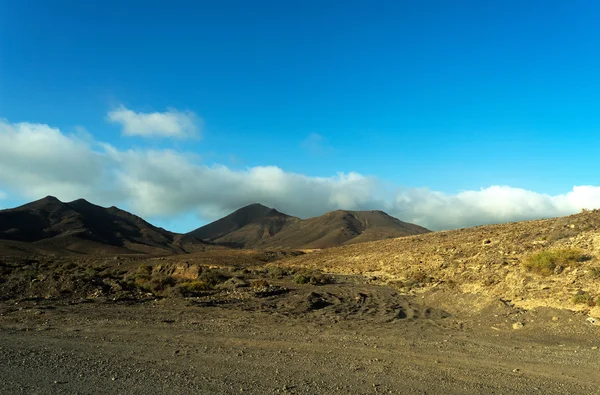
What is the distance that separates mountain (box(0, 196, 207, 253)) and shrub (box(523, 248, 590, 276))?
87.6m

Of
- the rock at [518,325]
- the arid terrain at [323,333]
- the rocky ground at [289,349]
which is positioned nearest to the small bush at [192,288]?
the arid terrain at [323,333]

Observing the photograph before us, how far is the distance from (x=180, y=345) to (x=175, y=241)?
152521 millimetres

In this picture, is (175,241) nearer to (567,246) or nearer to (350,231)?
(350,231)

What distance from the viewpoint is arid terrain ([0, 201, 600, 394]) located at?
7867mm

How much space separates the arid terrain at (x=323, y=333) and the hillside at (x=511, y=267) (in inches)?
5.0

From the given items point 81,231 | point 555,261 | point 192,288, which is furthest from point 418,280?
point 81,231

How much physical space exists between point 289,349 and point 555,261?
16463mm

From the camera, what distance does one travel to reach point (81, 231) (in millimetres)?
118938

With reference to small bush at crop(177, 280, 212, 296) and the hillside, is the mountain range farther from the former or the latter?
the hillside

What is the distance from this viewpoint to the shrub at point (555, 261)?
20484 mm

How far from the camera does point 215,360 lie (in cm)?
924

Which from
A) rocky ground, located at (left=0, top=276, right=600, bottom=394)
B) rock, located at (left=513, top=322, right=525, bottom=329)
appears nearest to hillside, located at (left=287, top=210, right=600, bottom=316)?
rocky ground, located at (left=0, top=276, right=600, bottom=394)

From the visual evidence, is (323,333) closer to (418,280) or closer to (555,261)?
(555,261)

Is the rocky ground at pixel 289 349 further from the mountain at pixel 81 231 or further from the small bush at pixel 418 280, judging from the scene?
the mountain at pixel 81 231
